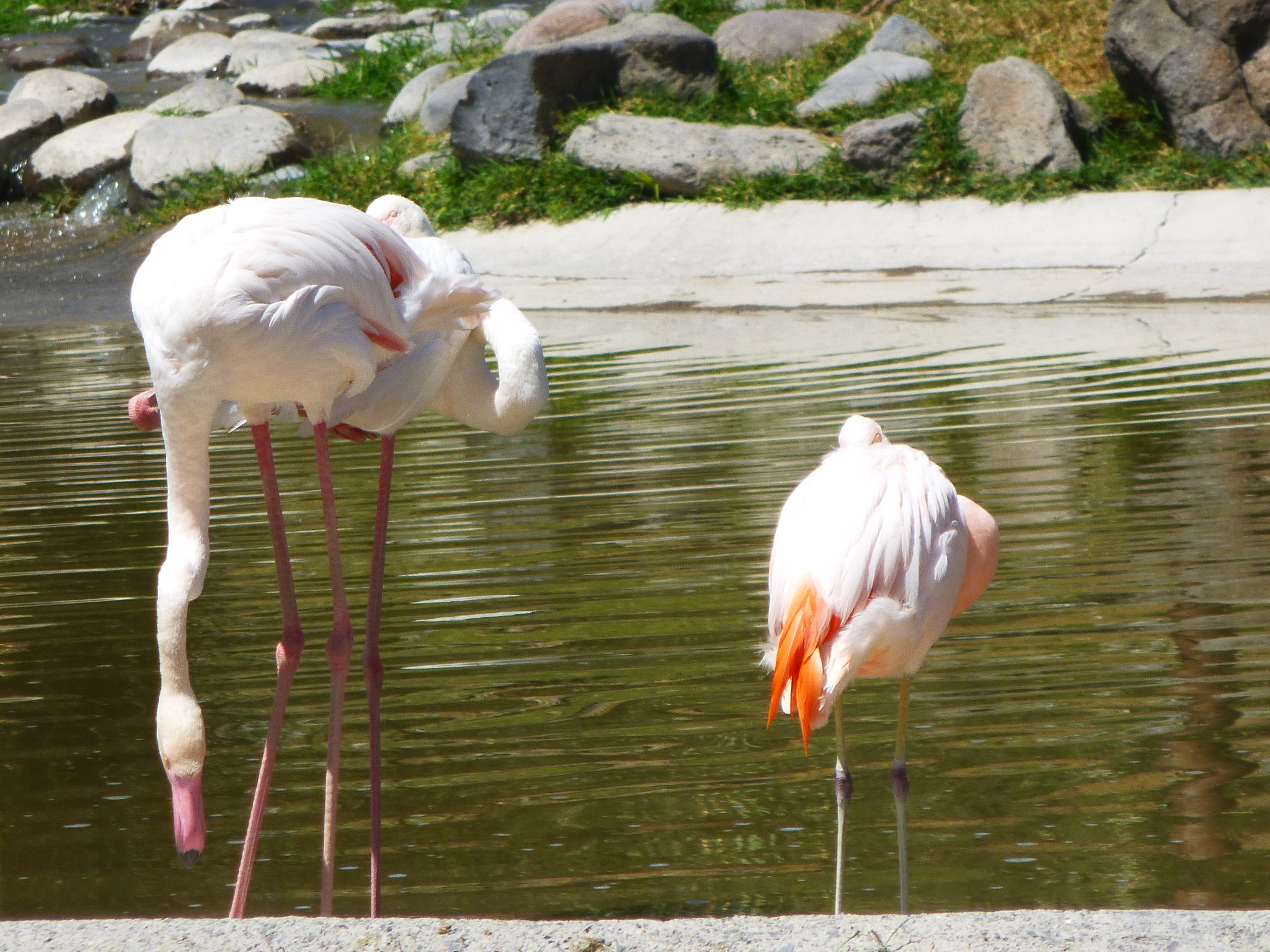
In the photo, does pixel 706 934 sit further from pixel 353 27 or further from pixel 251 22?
pixel 251 22

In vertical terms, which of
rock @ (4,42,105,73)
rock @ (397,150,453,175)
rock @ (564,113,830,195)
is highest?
rock @ (564,113,830,195)

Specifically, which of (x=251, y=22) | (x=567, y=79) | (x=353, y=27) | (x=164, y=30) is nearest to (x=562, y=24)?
(x=567, y=79)

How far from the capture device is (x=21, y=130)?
16.3 m

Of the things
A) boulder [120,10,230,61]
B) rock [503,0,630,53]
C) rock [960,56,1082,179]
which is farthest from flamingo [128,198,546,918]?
boulder [120,10,230,61]

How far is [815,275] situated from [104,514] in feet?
19.7

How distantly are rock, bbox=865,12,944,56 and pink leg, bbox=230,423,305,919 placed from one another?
11.6m

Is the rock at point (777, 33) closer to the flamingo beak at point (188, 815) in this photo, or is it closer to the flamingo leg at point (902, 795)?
the flamingo leg at point (902, 795)

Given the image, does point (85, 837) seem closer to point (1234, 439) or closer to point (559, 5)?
point (1234, 439)

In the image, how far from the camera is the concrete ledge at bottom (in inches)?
83.9

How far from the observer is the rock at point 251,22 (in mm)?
21219

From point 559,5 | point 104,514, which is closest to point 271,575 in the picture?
point 104,514

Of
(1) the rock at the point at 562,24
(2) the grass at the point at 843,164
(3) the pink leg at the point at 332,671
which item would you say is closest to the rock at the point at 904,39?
(2) the grass at the point at 843,164

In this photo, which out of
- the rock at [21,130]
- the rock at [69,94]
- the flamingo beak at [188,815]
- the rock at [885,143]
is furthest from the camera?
the rock at [69,94]

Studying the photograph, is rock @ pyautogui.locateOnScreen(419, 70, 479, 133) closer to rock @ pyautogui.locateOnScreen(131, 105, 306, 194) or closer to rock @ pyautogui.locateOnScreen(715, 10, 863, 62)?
rock @ pyautogui.locateOnScreen(131, 105, 306, 194)
